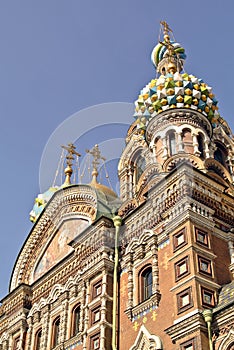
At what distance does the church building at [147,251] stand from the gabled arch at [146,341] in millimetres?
16

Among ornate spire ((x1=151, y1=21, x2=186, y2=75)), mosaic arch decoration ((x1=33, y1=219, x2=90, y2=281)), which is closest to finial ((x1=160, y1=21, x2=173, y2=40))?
ornate spire ((x1=151, y1=21, x2=186, y2=75))

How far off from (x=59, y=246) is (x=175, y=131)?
12.4 feet

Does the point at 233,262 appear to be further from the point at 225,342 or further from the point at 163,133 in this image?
the point at 163,133

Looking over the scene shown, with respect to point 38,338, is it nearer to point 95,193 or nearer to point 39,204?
point 95,193

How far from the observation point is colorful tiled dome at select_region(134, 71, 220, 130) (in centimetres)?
1345

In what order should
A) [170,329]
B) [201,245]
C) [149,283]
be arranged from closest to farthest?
[170,329] < [201,245] < [149,283]

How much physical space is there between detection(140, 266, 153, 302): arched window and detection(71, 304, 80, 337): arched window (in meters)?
1.83

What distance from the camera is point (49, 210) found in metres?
13.9

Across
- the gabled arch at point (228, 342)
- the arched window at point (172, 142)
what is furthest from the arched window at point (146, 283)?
the arched window at point (172, 142)

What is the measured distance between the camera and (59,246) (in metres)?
13.2

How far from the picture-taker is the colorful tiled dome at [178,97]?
529 inches

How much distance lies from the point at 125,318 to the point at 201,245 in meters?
1.88

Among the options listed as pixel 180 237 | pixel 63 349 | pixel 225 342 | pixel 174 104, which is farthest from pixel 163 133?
pixel 225 342

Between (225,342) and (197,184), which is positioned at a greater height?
(197,184)
